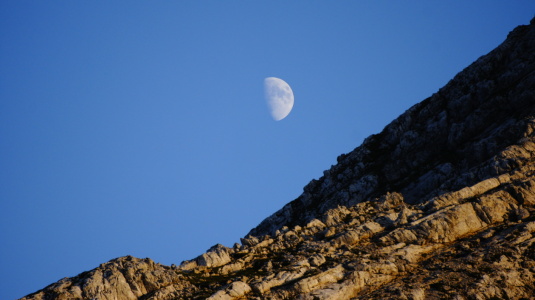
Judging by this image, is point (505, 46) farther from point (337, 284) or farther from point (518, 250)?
point (337, 284)

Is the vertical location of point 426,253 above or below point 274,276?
below

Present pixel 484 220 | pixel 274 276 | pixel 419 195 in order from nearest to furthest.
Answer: pixel 274 276 → pixel 484 220 → pixel 419 195

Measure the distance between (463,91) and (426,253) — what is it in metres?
51.4

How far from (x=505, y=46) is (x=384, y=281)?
68.2m

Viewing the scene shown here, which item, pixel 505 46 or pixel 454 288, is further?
pixel 505 46

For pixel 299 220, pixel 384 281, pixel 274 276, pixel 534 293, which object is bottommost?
pixel 534 293

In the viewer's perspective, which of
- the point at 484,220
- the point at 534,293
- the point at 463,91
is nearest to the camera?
the point at 534,293

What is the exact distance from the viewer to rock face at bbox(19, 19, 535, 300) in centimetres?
4138

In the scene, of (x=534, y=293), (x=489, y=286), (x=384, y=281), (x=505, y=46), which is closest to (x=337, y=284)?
(x=384, y=281)

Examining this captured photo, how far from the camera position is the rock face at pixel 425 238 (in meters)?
41.4

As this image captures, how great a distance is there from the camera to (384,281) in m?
42.5

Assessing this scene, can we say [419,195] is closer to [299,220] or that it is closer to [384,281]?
[299,220]

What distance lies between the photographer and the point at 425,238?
49062 mm

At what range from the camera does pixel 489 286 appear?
38906 mm
